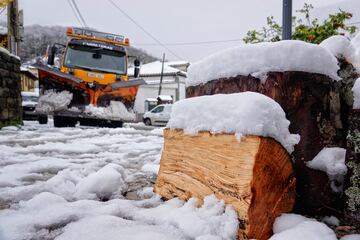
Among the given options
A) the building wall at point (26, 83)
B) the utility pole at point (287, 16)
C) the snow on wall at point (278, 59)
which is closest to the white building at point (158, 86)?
the building wall at point (26, 83)

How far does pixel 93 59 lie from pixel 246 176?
741 centimetres

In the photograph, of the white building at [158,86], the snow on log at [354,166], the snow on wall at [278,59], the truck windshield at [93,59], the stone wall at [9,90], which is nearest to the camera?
the snow on log at [354,166]

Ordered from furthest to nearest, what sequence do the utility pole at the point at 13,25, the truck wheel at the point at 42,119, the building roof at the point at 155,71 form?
the building roof at the point at 155,71
the utility pole at the point at 13,25
the truck wheel at the point at 42,119

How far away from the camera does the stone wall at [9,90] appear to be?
18.5ft

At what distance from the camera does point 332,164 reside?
1285mm

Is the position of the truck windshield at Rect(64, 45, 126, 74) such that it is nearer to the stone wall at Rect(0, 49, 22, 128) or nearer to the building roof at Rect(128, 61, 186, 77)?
the stone wall at Rect(0, 49, 22, 128)

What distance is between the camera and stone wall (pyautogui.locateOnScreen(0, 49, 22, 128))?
18.5 feet

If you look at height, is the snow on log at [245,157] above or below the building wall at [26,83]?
below

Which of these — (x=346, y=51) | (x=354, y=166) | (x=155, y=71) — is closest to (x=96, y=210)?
(x=354, y=166)

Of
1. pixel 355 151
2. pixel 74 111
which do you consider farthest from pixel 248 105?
pixel 74 111

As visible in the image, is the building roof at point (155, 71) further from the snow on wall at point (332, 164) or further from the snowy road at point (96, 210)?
the snow on wall at point (332, 164)

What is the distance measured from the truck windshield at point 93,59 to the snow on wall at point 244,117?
6823 mm

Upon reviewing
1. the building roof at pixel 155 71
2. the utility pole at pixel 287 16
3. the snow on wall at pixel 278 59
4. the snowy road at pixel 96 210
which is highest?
the building roof at pixel 155 71

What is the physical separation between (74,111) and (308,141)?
6484 millimetres
